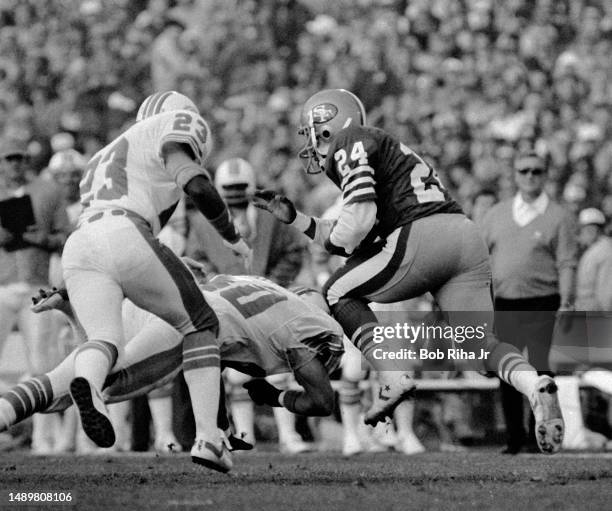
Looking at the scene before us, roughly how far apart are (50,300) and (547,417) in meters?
2.61

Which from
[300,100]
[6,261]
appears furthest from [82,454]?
[300,100]

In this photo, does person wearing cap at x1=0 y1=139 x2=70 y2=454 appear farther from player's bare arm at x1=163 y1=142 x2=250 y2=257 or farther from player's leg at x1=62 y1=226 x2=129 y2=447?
player's bare arm at x1=163 y1=142 x2=250 y2=257

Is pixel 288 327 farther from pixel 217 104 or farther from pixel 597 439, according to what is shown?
pixel 217 104

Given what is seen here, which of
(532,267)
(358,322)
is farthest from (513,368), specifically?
(532,267)

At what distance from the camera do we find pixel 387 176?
23.3 feet

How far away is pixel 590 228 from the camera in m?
11.5

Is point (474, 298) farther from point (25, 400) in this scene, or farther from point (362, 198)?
point (25, 400)

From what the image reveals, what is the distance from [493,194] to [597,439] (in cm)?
217

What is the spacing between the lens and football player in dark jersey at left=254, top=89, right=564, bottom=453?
22.6 ft

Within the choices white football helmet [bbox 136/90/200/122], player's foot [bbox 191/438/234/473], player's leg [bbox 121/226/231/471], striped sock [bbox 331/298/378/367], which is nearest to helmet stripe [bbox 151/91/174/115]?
white football helmet [bbox 136/90/200/122]

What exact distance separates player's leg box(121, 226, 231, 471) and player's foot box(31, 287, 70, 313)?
0.72 meters

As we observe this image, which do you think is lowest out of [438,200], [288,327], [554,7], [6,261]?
[288,327]

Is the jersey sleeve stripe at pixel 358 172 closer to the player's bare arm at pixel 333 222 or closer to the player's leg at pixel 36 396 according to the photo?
the player's bare arm at pixel 333 222

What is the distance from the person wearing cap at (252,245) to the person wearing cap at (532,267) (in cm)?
157
